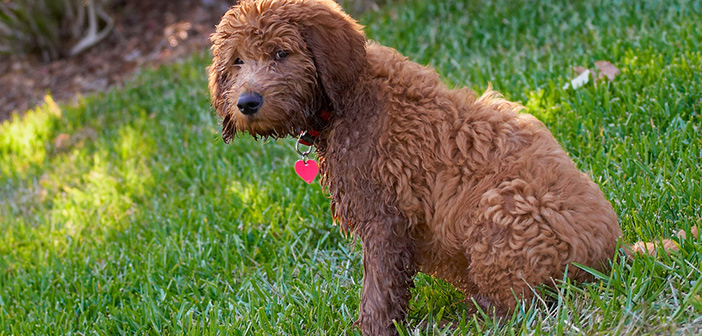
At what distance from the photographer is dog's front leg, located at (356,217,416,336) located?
Result: 3201 mm

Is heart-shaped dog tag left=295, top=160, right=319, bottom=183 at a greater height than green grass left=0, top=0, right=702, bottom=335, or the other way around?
heart-shaped dog tag left=295, top=160, right=319, bottom=183

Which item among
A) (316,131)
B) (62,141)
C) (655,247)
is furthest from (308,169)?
(62,141)

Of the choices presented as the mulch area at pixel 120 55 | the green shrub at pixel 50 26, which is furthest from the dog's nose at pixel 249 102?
the green shrub at pixel 50 26

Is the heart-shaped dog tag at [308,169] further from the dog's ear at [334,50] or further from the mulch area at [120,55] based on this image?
the mulch area at [120,55]

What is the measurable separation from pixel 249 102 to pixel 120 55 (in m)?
8.79

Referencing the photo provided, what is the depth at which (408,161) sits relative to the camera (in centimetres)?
318

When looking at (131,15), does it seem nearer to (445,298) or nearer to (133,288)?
(133,288)

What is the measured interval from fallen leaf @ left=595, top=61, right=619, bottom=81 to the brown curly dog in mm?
2506

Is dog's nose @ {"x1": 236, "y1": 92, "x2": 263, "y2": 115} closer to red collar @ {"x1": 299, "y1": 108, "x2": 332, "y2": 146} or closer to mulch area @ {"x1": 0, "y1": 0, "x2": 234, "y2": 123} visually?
red collar @ {"x1": 299, "y1": 108, "x2": 332, "y2": 146}

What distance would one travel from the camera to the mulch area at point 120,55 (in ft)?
34.1

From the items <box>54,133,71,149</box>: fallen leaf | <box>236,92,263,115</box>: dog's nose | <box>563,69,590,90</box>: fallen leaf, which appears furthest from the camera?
<box>54,133,71,149</box>: fallen leaf

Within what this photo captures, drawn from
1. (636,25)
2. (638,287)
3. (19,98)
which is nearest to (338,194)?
(638,287)

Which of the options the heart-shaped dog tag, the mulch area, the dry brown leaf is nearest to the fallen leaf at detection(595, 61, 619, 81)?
the dry brown leaf

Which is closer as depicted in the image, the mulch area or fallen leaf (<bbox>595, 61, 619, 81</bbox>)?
fallen leaf (<bbox>595, 61, 619, 81</bbox>)
